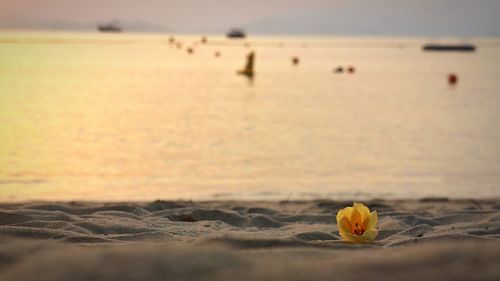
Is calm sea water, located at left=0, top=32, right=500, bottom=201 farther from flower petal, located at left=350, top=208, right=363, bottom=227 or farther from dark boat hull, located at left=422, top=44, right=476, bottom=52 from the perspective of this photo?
dark boat hull, located at left=422, top=44, right=476, bottom=52

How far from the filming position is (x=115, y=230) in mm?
3424

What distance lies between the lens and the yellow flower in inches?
106

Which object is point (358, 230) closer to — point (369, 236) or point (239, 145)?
point (369, 236)

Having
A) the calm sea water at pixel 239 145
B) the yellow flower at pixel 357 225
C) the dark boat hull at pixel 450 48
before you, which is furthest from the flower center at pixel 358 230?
Result: the dark boat hull at pixel 450 48

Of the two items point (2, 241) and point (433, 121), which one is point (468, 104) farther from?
point (2, 241)

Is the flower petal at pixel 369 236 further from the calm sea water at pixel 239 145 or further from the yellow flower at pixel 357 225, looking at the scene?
the calm sea water at pixel 239 145

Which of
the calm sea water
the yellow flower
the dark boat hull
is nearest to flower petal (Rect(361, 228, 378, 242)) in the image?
the yellow flower

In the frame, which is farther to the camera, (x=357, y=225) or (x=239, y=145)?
(x=239, y=145)

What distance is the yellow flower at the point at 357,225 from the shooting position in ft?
8.84

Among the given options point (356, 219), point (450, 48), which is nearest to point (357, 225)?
point (356, 219)

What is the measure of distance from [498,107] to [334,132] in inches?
367

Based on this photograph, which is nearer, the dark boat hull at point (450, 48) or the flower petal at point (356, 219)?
the flower petal at point (356, 219)

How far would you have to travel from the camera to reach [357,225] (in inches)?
109

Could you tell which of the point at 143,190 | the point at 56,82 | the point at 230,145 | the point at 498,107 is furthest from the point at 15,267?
the point at 56,82
